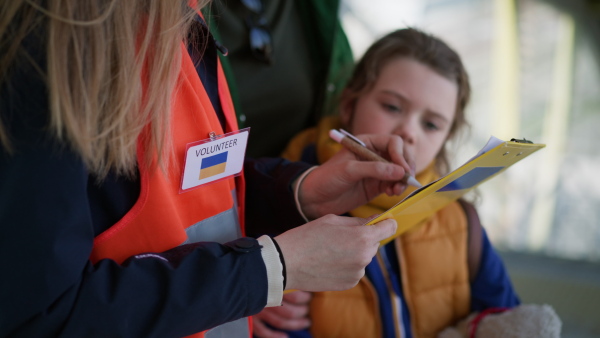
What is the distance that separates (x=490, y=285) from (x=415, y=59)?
0.66m

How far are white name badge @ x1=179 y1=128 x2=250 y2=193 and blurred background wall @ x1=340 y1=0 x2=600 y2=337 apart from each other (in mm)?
1610

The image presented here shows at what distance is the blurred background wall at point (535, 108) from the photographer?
2.37 m

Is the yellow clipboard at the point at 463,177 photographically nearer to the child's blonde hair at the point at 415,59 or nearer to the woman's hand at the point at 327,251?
the woman's hand at the point at 327,251

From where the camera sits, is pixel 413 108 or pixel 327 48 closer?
pixel 413 108

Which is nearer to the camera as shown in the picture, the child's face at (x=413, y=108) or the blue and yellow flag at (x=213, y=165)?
the blue and yellow flag at (x=213, y=165)

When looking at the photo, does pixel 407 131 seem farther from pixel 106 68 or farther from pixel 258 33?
pixel 106 68

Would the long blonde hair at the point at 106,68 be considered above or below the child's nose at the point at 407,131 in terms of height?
above

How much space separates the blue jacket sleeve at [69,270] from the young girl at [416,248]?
0.62 meters

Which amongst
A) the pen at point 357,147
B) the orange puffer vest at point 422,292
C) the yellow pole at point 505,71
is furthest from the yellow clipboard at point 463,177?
the yellow pole at point 505,71

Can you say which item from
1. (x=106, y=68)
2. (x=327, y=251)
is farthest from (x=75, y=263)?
(x=327, y=251)

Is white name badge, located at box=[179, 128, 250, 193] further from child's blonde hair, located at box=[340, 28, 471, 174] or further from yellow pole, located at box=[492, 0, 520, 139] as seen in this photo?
yellow pole, located at box=[492, 0, 520, 139]

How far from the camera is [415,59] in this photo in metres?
1.53

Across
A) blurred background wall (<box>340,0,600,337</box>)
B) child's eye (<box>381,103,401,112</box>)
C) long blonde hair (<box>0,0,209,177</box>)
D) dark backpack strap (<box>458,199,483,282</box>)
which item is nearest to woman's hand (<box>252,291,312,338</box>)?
dark backpack strap (<box>458,199,483,282</box>)

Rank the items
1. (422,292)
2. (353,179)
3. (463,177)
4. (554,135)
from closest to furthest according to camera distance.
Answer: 1. (463,177)
2. (353,179)
3. (422,292)
4. (554,135)
